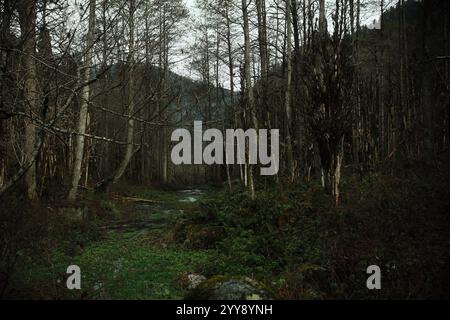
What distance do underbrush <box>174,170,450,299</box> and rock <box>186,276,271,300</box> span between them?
472mm

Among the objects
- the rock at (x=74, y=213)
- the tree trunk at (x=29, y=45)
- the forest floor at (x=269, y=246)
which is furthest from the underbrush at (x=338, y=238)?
the tree trunk at (x=29, y=45)

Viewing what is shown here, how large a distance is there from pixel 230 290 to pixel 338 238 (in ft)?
8.64

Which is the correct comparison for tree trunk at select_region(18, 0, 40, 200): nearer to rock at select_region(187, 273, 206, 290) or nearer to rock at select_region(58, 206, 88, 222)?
rock at select_region(187, 273, 206, 290)

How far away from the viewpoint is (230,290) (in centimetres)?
415

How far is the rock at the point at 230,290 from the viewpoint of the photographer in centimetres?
406

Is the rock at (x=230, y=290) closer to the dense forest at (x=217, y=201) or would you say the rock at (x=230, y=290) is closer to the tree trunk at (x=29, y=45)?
the dense forest at (x=217, y=201)

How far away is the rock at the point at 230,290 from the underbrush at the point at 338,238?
472 mm

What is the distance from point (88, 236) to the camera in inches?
329

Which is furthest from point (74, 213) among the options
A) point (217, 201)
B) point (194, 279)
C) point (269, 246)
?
point (269, 246)

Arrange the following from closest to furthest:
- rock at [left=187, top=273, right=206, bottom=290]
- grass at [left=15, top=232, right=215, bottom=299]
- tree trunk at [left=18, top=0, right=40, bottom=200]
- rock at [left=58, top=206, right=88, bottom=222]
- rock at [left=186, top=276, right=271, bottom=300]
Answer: tree trunk at [left=18, top=0, right=40, bottom=200], rock at [left=186, top=276, right=271, bottom=300], grass at [left=15, top=232, right=215, bottom=299], rock at [left=187, top=273, right=206, bottom=290], rock at [left=58, top=206, right=88, bottom=222]

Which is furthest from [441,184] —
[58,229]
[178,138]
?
[178,138]

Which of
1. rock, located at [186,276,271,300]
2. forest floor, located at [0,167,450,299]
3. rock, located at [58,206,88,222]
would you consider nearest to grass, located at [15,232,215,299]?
forest floor, located at [0,167,450,299]

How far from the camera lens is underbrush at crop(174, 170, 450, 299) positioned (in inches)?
183
